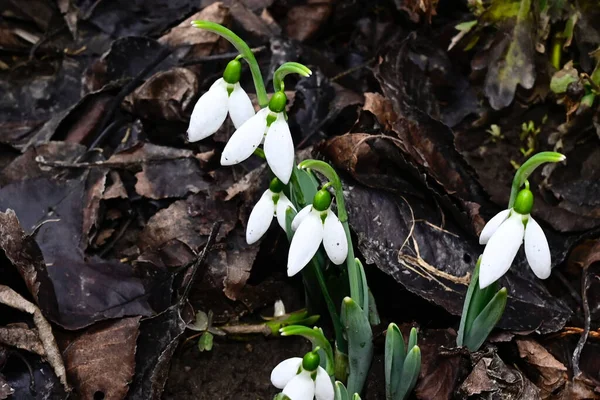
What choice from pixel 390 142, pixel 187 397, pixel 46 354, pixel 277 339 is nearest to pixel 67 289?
pixel 46 354

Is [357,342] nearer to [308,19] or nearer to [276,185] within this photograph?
[276,185]

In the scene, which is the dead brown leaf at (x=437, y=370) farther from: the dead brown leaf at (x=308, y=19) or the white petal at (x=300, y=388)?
the dead brown leaf at (x=308, y=19)

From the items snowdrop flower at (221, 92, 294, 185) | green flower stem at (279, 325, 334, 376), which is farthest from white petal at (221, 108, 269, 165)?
green flower stem at (279, 325, 334, 376)

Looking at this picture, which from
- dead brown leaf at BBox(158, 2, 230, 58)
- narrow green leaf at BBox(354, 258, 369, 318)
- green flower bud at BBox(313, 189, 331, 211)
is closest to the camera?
green flower bud at BBox(313, 189, 331, 211)

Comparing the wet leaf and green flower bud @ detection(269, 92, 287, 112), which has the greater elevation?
green flower bud @ detection(269, 92, 287, 112)

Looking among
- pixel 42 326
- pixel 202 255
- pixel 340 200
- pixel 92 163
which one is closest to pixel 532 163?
pixel 340 200

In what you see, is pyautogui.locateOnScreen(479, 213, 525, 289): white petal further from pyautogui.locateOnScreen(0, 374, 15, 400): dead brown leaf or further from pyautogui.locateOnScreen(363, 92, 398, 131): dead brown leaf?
pyautogui.locateOnScreen(0, 374, 15, 400): dead brown leaf
